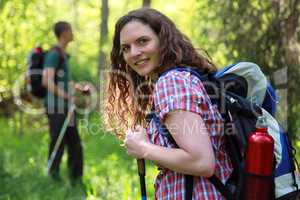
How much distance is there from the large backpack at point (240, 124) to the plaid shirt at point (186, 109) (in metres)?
0.03

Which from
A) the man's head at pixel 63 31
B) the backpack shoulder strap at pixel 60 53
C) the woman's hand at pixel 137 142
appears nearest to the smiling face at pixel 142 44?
the woman's hand at pixel 137 142

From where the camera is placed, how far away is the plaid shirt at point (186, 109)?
5.91ft

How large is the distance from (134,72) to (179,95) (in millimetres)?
655

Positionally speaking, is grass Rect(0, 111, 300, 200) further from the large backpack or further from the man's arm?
the large backpack

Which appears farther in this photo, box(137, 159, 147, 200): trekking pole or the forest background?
the forest background

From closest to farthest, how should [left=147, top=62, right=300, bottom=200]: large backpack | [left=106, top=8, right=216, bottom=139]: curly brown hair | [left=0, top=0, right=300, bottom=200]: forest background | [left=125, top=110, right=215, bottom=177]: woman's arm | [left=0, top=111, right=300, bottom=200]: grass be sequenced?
[left=125, top=110, right=215, bottom=177]: woman's arm < [left=147, top=62, right=300, bottom=200]: large backpack < [left=106, top=8, right=216, bottom=139]: curly brown hair < [left=0, top=111, right=300, bottom=200]: grass < [left=0, top=0, right=300, bottom=200]: forest background

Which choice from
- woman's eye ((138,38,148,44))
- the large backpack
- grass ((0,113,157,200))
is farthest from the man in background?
the large backpack

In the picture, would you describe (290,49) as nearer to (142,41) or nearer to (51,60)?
(51,60)

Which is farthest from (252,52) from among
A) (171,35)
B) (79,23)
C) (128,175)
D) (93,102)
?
(79,23)

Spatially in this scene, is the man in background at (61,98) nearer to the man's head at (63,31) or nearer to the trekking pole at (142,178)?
the man's head at (63,31)

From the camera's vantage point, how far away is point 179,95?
70.9 inches

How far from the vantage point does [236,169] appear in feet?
6.27

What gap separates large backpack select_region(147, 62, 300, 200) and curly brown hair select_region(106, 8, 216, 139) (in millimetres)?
112

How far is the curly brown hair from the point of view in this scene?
81.6 inches
